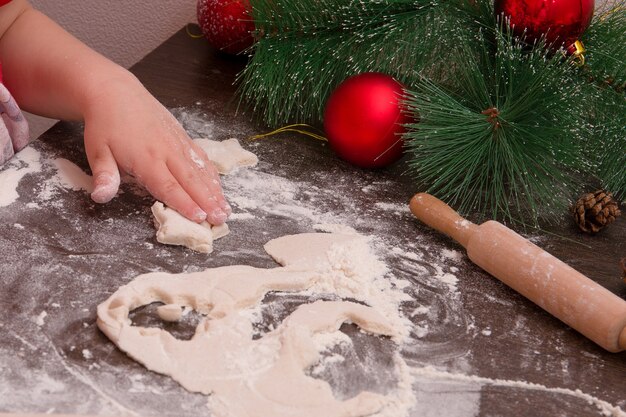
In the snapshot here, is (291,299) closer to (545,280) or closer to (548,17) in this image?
(545,280)

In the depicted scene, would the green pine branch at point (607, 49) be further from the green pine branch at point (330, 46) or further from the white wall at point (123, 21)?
the white wall at point (123, 21)

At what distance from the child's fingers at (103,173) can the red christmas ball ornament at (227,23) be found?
1.25 ft

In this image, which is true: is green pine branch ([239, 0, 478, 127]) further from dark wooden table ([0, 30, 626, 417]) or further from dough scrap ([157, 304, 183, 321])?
dough scrap ([157, 304, 183, 321])

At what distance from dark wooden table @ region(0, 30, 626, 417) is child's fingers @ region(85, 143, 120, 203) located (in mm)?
21

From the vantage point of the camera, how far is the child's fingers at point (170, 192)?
2.61 feet

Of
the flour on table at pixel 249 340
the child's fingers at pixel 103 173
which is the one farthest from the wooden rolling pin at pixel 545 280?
the child's fingers at pixel 103 173

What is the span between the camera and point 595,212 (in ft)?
2.80

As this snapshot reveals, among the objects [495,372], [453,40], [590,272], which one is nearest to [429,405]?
[495,372]

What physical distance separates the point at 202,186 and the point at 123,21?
30.2 inches

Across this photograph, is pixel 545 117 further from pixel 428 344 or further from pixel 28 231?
pixel 28 231

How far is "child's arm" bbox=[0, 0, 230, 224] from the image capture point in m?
0.81

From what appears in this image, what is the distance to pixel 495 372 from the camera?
0.64 metres

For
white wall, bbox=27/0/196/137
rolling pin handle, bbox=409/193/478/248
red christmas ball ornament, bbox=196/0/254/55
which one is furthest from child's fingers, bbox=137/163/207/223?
white wall, bbox=27/0/196/137

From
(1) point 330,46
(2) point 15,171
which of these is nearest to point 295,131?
(1) point 330,46
